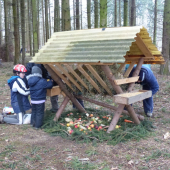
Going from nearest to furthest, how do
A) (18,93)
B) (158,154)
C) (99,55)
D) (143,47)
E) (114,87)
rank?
1. (158,154)
2. (99,55)
3. (114,87)
4. (143,47)
5. (18,93)

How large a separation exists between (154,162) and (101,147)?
0.95 metres

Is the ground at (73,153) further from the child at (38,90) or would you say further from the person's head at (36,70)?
the person's head at (36,70)

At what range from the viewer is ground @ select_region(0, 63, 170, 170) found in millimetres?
2943

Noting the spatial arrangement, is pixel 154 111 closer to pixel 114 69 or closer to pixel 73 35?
pixel 114 69

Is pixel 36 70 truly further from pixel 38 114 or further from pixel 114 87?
pixel 114 87

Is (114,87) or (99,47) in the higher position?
(99,47)

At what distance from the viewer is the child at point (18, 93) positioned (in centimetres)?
446

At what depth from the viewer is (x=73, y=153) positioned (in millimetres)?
3342

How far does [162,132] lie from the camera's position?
4.14 m

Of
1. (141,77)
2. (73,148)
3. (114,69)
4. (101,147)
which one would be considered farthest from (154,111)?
(73,148)

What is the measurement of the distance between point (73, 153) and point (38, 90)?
1651 millimetres

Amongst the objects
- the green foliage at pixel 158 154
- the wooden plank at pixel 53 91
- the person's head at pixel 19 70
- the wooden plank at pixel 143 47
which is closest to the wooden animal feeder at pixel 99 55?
the wooden plank at pixel 143 47

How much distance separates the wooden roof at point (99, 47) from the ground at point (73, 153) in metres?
1.58

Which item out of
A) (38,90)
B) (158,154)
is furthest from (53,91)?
(158,154)
